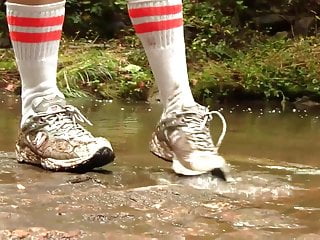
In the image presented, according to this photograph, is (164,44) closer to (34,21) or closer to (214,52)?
(34,21)

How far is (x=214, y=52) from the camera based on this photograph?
4.91 metres

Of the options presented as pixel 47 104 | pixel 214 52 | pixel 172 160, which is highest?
pixel 47 104

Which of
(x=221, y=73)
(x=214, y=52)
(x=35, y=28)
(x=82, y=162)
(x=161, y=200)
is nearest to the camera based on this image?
(x=161, y=200)

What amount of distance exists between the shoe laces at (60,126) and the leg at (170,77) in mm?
173

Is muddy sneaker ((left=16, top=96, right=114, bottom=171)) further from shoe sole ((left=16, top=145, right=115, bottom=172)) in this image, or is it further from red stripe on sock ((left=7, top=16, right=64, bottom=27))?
red stripe on sock ((left=7, top=16, right=64, bottom=27))

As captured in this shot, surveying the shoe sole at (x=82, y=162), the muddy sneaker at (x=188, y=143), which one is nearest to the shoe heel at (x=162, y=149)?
the muddy sneaker at (x=188, y=143)

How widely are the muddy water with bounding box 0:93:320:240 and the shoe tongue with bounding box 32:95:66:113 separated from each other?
131 millimetres

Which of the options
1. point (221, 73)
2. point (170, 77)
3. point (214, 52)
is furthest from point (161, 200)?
point (214, 52)

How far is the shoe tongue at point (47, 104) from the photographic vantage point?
151cm

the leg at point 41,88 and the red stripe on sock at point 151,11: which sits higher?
the red stripe on sock at point 151,11

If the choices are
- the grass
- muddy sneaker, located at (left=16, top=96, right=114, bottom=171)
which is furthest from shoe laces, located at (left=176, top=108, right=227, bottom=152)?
the grass

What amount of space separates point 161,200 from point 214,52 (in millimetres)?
3810

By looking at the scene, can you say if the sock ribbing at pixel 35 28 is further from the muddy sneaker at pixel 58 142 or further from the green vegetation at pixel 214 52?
Result: the green vegetation at pixel 214 52

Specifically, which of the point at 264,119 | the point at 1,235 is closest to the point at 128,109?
the point at 264,119
